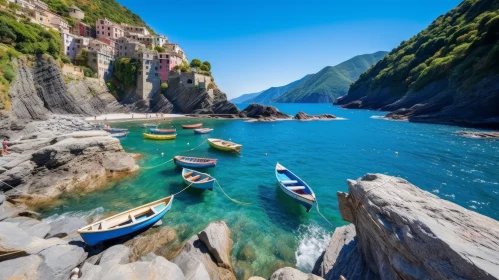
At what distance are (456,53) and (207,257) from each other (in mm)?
93228

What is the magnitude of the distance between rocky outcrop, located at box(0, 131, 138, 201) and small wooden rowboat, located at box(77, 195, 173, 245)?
8005mm

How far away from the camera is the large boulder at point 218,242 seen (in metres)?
10.2

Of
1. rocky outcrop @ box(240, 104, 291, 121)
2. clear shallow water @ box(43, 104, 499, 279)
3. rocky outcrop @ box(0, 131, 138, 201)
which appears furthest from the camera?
rocky outcrop @ box(240, 104, 291, 121)

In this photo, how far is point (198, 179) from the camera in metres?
20.0

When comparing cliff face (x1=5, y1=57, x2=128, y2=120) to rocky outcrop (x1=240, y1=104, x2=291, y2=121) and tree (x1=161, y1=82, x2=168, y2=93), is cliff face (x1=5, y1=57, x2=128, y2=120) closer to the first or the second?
tree (x1=161, y1=82, x2=168, y2=93)

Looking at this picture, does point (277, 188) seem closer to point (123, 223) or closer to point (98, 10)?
point (123, 223)

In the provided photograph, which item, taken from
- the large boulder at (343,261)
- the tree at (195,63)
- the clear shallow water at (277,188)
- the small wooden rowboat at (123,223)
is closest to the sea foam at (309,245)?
the clear shallow water at (277,188)

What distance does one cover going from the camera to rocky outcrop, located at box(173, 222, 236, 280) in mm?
8820

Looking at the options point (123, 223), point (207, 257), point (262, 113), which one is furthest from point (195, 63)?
point (207, 257)

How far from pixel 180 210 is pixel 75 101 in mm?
58259

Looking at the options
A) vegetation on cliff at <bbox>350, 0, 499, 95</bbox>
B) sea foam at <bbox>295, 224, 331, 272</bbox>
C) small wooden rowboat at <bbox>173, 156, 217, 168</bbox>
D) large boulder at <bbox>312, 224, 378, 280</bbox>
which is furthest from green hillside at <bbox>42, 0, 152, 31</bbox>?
vegetation on cliff at <bbox>350, 0, 499, 95</bbox>

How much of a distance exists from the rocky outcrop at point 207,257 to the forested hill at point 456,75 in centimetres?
6512

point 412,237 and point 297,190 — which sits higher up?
point 412,237

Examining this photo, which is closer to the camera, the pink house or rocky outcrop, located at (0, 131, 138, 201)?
rocky outcrop, located at (0, 131, 138, 201)
